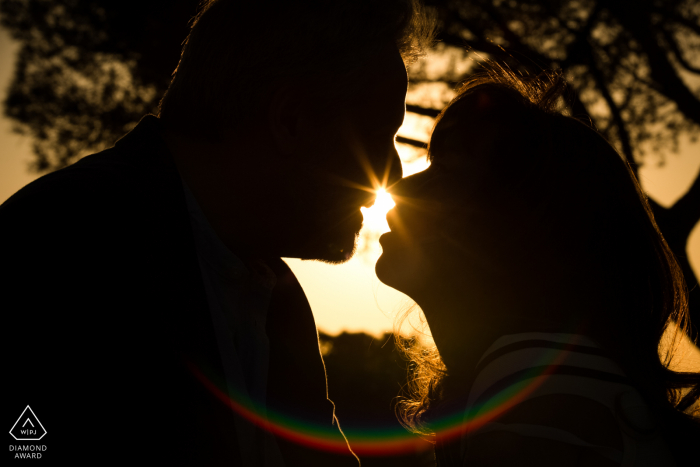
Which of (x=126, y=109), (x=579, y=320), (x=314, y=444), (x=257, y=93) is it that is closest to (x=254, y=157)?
(x=257, y=93)

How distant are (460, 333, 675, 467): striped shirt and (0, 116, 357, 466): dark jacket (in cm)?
83

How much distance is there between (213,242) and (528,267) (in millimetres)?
1294

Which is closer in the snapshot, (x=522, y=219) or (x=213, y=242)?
(x=213, y=242)

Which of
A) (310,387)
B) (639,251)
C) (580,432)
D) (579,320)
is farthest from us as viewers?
(310,387)

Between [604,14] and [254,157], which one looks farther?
[604,14]

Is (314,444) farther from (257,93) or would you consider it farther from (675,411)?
(257,93)

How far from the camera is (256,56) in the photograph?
2238 mm

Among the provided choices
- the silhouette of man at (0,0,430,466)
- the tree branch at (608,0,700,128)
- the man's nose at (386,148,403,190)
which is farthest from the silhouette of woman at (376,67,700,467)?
the tree branch at (608,0,700,128)

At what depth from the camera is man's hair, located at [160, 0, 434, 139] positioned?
2.24m

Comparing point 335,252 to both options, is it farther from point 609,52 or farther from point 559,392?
point 609,52

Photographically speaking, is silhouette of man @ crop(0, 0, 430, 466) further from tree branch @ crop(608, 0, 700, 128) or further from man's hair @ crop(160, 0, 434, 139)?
tree branch @ crop(608, 0, 700, 128)

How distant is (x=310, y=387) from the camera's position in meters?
2.55

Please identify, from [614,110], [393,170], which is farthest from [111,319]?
[614,110]

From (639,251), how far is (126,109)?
535cm
